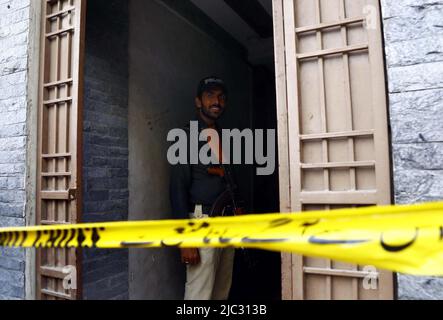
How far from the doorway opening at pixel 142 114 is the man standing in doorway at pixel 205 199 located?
0.41 metres

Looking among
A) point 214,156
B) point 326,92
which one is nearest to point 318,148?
point 326,92

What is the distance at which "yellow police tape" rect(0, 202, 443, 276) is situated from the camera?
3.17ft

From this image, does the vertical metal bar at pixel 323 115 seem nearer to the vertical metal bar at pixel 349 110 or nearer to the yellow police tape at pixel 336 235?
the vertical metal bar at pixel 349 110

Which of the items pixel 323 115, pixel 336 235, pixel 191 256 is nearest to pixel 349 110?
pixel 323 115

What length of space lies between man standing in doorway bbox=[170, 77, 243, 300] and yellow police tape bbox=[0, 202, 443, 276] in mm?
→ 1665

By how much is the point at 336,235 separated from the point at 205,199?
211 cm

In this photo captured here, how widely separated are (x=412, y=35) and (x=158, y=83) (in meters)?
2.71

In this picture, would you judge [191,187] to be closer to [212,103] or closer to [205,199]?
[205,199]

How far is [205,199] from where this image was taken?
10.1 ft

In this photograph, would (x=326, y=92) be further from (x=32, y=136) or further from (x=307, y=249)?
(x=32, y=136)

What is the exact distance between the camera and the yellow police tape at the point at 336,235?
3.17 ft

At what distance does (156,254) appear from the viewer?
11.4 feet

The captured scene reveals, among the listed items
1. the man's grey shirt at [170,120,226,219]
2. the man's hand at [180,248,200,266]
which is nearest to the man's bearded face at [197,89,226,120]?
the man's grey shirt at [170,120,226,219]

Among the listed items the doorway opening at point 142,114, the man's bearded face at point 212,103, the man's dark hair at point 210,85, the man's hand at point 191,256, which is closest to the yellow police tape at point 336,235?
the man's hand at point 191,256
